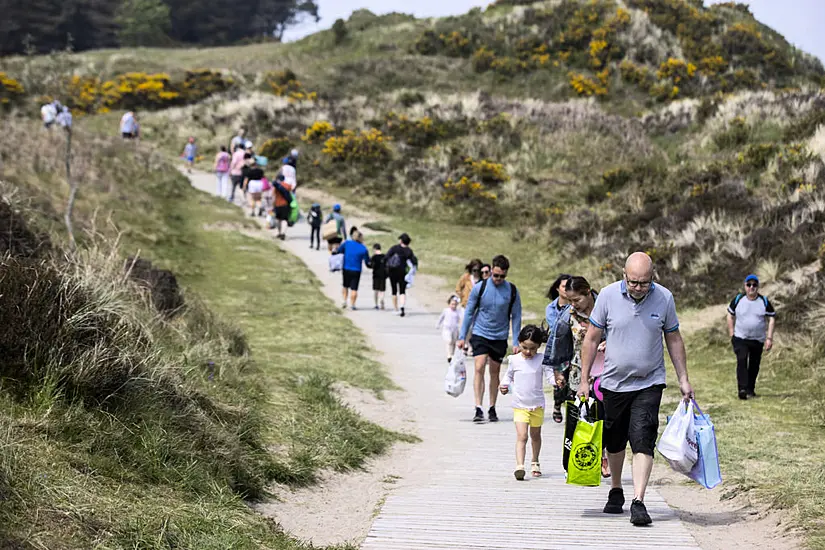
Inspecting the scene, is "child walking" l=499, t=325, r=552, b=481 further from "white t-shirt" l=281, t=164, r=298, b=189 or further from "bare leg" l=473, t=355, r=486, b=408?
"white t-shirt" l=281, t=164, r=298, b=189

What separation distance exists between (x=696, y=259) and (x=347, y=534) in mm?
15714

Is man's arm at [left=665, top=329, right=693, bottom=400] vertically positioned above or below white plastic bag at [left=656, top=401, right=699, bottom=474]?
above

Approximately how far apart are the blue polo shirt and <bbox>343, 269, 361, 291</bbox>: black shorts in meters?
13.2

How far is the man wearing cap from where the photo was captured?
44.8 ft

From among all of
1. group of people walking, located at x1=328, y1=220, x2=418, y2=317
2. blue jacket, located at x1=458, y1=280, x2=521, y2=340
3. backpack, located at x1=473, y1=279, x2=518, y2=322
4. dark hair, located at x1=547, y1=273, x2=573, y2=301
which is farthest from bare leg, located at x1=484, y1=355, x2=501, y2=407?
group of people walking, located at x1=328, y1=220, x2=418, y2=317

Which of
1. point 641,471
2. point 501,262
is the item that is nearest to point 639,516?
point 641,471

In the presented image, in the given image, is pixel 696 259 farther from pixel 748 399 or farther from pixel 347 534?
pixel 347 534

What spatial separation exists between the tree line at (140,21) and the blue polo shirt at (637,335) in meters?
64.7

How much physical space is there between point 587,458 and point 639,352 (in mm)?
854

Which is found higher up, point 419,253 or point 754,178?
point 754,178

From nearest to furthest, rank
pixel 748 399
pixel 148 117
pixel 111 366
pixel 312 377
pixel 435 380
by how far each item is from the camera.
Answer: pixel 111 366
pixel 312 377
pixel 748 399
pixel 435 380
pixel 148 117

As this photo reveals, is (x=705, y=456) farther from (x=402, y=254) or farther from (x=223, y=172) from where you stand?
(x=223, y=172)

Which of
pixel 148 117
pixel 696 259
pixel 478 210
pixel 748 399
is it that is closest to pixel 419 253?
pixel 478 210

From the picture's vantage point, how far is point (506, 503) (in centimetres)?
800
